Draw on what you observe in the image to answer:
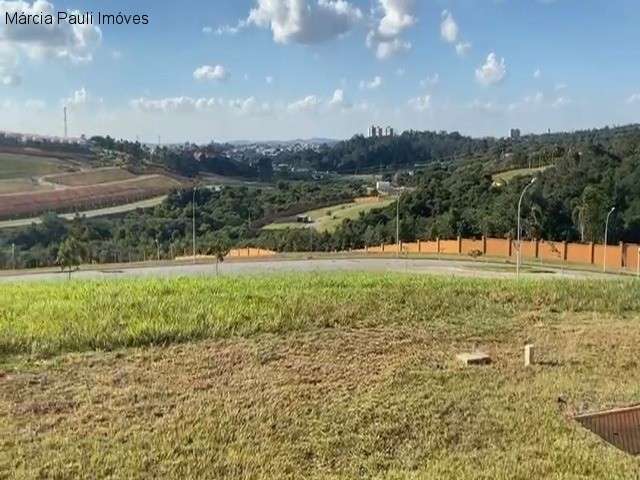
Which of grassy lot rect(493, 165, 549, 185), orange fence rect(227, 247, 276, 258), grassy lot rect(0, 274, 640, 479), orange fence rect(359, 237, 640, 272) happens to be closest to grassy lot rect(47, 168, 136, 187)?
orange fence rect(227, 247, 276, 258)

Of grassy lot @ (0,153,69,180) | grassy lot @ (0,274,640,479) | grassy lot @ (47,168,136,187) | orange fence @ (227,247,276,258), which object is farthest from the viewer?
grassy lot @ (47,168,136,187)

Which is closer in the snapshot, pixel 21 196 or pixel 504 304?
pixel 504 304

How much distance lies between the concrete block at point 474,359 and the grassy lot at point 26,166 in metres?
38.5

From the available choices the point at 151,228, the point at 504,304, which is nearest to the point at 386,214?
the point at 151,228

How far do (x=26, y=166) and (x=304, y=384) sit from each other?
4185cm

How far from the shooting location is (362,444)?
4379mm

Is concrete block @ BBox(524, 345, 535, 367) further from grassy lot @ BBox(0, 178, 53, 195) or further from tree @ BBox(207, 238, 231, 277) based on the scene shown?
grassy lot @ BBox(0, 178, 53, 195)

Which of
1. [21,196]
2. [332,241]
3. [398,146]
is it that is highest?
[398,146]

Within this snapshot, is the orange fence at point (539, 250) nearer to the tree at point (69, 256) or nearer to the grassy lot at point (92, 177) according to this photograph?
the tree at point (69, 256)

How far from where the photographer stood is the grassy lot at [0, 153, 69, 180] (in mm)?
41094

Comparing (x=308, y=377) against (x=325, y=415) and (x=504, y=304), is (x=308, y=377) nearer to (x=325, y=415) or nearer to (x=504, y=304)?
(x=325, y=415)

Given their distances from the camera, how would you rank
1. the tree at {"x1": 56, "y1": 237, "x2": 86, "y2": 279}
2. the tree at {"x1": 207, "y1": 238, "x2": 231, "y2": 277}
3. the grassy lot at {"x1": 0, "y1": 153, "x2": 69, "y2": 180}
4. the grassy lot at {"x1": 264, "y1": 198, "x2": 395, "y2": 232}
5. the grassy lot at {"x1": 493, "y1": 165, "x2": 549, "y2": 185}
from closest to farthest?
1. the tree at {"x1": 56, "y1": 237, "x2": 86, "y2": 279}
2. the tree at {"x1": 207, "y1": 238, "x2": 231, "y2": 277}
3. the grassy lot at {"x1": 0, "y1": 153, "x2": 69, "y2": 180}
4. the grassy lot at {"x1": 493, "y1": 165, "x2": 549, "y2": 185}
5. the grassy lot at {"x1": 264, "y1": 198, "x2": 395, "y2": 232}

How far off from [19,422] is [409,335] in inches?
167

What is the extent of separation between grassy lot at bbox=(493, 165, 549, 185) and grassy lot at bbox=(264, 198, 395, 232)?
872 centimetres
